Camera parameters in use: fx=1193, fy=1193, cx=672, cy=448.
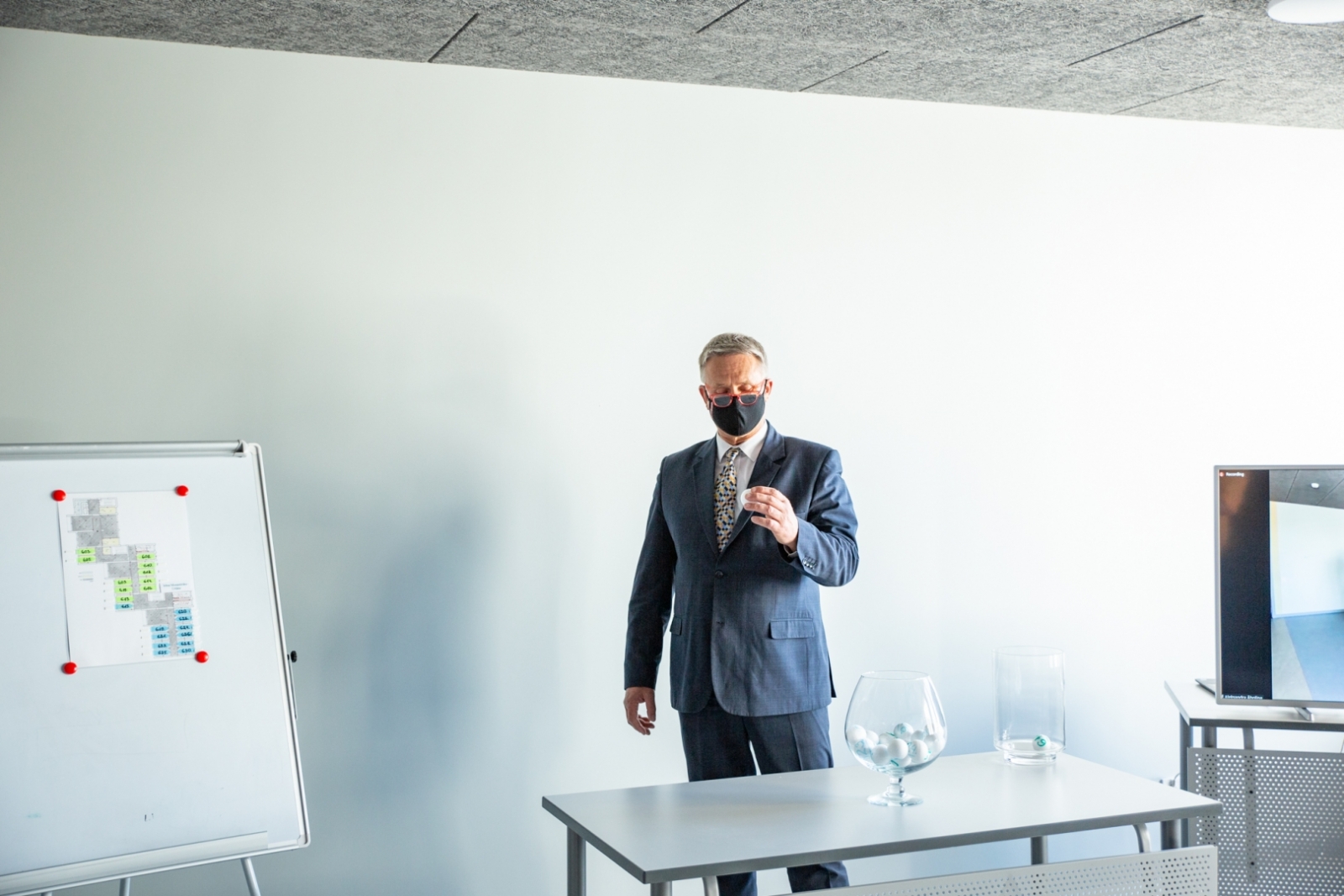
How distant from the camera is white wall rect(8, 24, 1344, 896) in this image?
288 cm

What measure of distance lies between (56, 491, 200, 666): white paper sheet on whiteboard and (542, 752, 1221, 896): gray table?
89 centimetres

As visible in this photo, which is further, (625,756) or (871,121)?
(871,121)

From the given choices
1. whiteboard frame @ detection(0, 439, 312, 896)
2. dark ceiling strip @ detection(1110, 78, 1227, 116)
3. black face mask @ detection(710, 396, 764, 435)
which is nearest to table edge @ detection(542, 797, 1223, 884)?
whiteboard frame @ detection(0, 439, 312, 896)

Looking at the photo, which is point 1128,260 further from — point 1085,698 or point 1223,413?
point 1085,698

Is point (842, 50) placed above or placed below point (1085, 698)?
above

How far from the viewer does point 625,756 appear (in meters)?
3.34

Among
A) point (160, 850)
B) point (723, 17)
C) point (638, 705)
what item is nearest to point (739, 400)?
point (638, 705)

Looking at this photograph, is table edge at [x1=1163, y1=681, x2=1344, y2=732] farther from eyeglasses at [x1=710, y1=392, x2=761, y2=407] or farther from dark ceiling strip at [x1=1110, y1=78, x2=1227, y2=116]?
dark ceiling strip at [x1=1110, y1=78, x2=1227, y2=116]

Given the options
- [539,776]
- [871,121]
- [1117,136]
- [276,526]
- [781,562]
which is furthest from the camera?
[1117,136]

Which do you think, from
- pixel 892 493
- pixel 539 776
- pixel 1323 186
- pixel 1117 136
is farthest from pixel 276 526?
pixel 1323 186

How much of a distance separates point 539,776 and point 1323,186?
10.5 feet

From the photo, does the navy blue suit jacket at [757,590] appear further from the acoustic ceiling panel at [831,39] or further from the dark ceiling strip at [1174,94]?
the dark ceiling strip at [1174,94]

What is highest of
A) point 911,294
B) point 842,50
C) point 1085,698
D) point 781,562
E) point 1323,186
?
point 842,50

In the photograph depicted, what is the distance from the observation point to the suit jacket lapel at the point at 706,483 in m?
2.79
